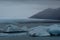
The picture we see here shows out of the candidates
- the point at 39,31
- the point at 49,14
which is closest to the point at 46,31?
the point at 39,31

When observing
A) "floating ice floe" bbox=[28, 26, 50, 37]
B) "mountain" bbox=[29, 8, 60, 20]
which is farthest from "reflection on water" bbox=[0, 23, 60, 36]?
"mountain" bbox=[29, 8, 60, 20]

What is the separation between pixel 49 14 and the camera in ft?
7.53

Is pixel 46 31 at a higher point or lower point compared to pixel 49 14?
lower

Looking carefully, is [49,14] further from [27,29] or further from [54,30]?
[27,29]

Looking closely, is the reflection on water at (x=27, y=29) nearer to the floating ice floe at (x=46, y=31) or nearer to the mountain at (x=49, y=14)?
the floating ice floe at (x=46, y=31)

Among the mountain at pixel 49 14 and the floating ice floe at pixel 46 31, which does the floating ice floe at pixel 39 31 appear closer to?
the floating ice floe at pixel 46 31

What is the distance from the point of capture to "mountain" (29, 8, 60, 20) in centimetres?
226

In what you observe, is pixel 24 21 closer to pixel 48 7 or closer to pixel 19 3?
pixel 19 3

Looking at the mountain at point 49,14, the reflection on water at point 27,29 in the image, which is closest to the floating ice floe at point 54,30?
the reflection on water at point 27,29

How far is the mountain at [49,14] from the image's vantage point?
7.40 ft

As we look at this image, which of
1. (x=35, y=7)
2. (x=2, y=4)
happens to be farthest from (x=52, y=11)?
(x=2, y=4)

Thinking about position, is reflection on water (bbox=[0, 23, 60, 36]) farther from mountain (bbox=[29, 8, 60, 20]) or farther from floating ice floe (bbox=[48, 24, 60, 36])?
mountain (bbox=[29, 8, 60, 20])

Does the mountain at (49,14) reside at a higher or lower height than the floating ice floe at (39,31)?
higher

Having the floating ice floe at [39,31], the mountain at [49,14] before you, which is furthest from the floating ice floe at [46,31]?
the mountain at [49,14]
